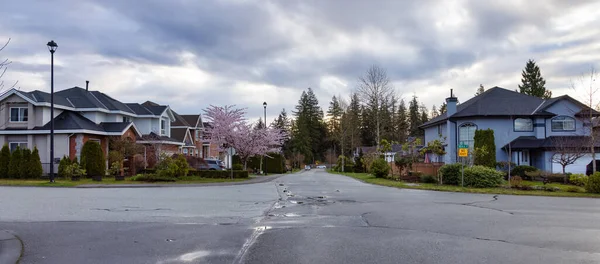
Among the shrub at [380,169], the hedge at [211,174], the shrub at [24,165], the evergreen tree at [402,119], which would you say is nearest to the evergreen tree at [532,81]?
the evergreen tree at [402,119]

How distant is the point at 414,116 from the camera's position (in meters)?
111

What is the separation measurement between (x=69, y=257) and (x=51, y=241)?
1581 mm

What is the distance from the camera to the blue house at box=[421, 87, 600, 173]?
125 feet

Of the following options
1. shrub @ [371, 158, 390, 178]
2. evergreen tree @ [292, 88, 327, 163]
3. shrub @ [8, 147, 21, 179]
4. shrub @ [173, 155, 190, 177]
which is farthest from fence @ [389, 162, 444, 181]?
evergreen tree @ [292, 88, 327, 163]

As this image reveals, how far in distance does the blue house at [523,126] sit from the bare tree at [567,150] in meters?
0.73

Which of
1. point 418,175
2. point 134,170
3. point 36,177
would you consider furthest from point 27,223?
point 134,170

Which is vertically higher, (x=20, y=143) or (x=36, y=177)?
(x=20, y=143)

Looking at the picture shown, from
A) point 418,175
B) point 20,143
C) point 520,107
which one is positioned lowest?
point 418,175

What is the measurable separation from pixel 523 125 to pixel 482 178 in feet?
59.9

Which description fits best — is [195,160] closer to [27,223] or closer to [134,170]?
[134,170]

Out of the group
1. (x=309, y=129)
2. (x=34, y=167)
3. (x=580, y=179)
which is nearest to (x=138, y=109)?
(x=34, y=167)

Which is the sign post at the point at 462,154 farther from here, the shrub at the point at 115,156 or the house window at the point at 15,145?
the house window at the point at 15,145

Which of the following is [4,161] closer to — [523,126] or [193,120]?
[193,120]

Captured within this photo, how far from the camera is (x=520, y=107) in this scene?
1631 inches
